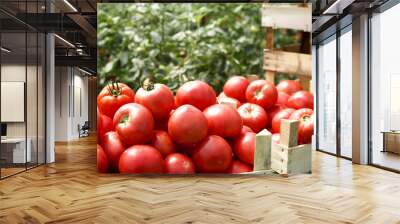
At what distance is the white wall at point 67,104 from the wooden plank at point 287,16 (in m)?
9.61

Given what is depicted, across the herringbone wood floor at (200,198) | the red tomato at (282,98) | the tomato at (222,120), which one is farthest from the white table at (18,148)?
the red tomato at (282,98)

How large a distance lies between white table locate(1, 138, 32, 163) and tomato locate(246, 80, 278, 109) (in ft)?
9.88

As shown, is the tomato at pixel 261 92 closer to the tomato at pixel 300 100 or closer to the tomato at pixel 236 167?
the tomato at pixel 300 100

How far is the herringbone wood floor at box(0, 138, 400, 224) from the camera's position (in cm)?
330

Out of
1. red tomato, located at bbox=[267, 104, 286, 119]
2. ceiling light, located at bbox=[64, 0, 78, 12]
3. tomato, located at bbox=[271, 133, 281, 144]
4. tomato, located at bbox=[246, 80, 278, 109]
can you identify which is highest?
ceiling light, located at bbox=[64, 0, 78, 12]

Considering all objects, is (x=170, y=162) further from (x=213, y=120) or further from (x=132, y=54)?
(x=132, y=54)

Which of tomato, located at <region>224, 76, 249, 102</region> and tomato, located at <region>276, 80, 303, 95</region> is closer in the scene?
tomato, located at <region>224, 76, 249, 102</region>

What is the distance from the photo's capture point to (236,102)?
5.03 m

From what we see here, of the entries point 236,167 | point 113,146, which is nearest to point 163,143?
point 113,146

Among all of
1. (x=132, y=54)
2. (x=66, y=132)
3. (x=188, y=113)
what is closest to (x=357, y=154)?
(x=188, y=113)

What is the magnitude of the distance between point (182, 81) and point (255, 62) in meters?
0.87

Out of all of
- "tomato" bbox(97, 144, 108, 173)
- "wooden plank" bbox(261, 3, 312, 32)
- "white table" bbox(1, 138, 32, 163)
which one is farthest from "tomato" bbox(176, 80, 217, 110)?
"white table" bbox(1, 138, 32, 163)

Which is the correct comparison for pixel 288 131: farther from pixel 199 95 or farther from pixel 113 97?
pixel 113 97

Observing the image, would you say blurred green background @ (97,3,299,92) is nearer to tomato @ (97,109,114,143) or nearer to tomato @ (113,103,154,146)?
tomato @ (113,103,154,146)
